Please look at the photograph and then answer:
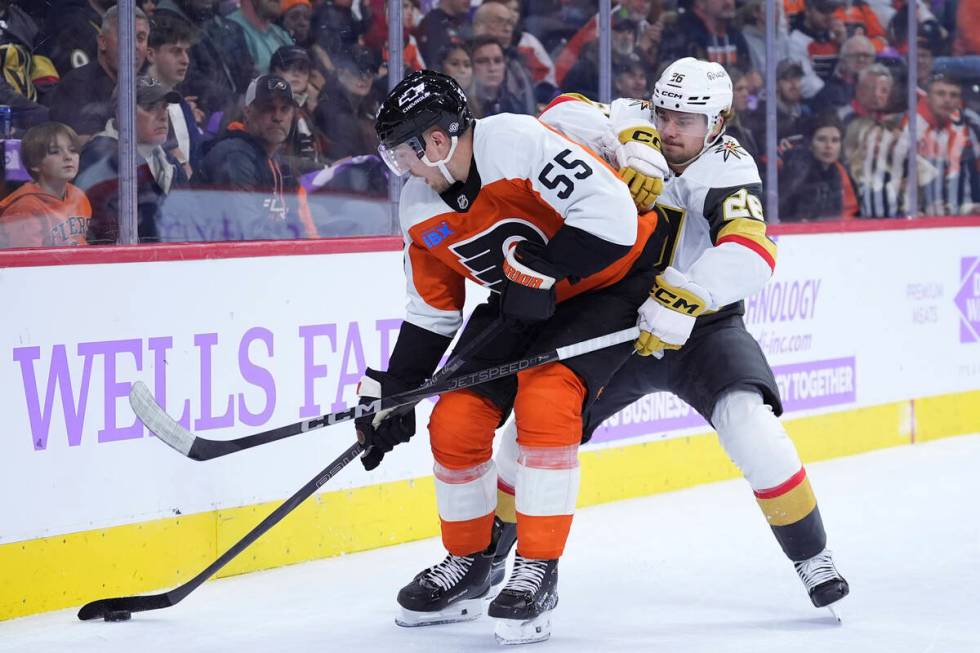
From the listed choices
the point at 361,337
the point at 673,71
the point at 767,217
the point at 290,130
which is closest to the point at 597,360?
the point at 673,71

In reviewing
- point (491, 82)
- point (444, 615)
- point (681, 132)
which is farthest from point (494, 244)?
point (491, 82)

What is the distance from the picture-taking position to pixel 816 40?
546cm

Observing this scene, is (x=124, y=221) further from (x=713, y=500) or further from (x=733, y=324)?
(x=713, y=500)

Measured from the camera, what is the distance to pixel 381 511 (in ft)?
12.8

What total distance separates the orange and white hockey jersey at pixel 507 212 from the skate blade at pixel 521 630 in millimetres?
602

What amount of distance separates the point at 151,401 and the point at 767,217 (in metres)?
2.81

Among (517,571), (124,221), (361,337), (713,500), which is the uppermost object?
(124,221)

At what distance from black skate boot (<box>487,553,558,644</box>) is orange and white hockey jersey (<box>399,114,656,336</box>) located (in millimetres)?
524

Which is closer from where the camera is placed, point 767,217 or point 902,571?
point 902,571

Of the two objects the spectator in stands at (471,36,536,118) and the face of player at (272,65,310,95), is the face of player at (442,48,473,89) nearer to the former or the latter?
the spectator in stands at (471,36,536,118)

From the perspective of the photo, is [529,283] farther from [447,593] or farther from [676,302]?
[447,593]

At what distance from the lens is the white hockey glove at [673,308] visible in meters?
2.92

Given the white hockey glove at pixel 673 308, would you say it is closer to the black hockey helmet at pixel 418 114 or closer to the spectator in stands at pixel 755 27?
the black hockey helmet at pixel 418 114

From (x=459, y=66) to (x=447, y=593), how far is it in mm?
1891
